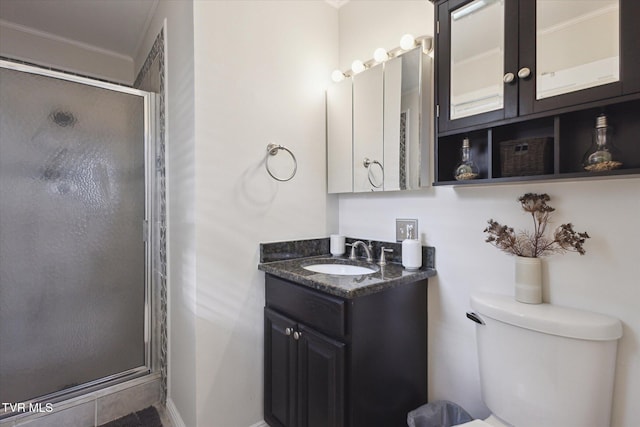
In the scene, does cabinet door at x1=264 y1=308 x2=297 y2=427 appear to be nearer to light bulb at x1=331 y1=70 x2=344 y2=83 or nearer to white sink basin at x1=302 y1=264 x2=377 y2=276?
white sink basin at x1=302 y1=264 x2=377 y2=276

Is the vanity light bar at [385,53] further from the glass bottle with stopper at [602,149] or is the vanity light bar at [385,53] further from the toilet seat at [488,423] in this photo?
the toilet seat at [488,423]

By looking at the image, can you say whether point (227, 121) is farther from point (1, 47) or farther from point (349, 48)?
point (1, 47)

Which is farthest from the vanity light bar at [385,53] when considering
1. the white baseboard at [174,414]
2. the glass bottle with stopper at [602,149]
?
the white baseboard at [174,414]

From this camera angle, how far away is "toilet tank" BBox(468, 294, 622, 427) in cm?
92

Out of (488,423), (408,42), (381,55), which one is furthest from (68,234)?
(488,423)

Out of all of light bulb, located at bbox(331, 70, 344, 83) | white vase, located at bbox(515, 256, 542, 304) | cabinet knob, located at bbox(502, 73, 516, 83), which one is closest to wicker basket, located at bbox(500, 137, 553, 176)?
cabinet knob, located at bbox(502, 73, 516, 83)

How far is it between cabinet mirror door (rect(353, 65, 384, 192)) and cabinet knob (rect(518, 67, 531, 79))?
26.1 inches

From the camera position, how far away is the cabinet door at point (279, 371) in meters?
1.36

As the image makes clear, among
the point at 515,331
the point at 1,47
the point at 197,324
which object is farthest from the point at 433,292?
the point at 1,47

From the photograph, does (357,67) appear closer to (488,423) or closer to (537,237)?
(537,237)

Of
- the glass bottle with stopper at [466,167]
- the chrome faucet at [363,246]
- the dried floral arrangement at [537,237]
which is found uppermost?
the glass bottle with stopper at [466,167]

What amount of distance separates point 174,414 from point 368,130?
71.8 inches

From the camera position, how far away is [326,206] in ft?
6.09

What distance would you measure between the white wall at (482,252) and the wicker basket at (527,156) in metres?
0.10
